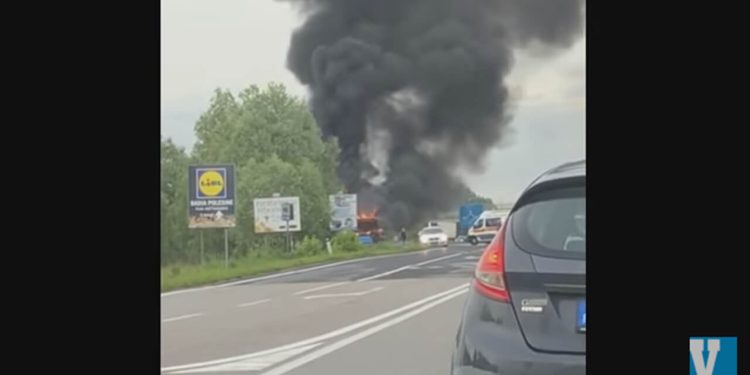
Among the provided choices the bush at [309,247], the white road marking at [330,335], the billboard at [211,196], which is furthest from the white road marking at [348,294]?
the billboard at [211,196]

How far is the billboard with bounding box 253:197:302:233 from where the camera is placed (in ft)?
8.11

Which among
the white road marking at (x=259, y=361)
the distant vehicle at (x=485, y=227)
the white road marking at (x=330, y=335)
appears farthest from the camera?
the white road marking at (x=259, y=361)

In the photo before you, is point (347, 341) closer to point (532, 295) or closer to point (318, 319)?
point (318, 319)

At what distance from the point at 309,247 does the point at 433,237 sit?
410 mm

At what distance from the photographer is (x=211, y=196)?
96.6 inches

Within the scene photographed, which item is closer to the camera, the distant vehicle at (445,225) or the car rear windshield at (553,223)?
the car rear windshield at (553,223)

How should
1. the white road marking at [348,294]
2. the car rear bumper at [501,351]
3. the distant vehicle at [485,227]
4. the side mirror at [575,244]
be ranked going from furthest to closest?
the white road marking at [348,294]
the distant vehicle at [485,227]
the side mirror at [575,244]
the car rear bumper at [501,351]

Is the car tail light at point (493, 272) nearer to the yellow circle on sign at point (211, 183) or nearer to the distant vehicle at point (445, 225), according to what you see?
the distant vehicle at point (445, 225)
